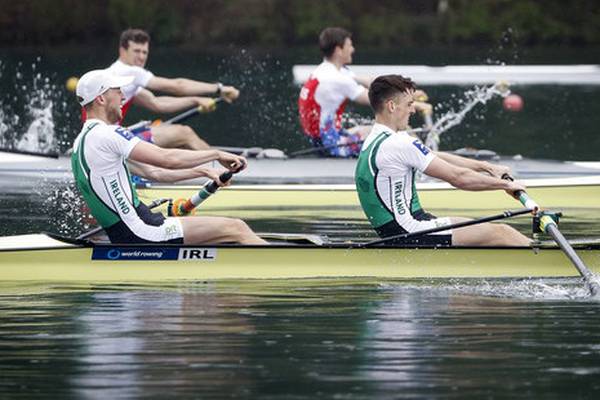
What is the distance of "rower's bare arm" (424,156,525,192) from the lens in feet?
44.9

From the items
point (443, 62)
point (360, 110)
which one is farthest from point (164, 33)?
point (360, 110)

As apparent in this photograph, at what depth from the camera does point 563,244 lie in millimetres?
13648

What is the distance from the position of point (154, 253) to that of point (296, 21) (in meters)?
44.3

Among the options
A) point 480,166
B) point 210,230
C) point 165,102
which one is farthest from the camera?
point 165,102

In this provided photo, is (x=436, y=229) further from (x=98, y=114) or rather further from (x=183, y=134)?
(x=183, y=134)

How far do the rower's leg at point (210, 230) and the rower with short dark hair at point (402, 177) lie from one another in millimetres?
974

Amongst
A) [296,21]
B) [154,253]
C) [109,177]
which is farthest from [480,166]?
[296,21]

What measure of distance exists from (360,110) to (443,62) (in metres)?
11.0

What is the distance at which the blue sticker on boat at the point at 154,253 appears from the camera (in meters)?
13.6

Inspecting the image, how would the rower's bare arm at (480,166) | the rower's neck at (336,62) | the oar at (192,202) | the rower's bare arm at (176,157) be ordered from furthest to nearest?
the rower's neck at (336,62), the oar at (192,202), the rower's bare arm at (480,166), the rower's bare arm at (176,157)

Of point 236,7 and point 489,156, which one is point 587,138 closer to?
point 489,156

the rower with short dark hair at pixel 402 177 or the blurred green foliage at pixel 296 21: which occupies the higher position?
the rower with short dark hair at pixel 402 177

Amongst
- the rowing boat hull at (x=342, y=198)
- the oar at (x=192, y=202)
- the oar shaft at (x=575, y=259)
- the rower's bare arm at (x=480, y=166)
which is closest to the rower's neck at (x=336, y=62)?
the rowing boat hull at (x=342, y=198)

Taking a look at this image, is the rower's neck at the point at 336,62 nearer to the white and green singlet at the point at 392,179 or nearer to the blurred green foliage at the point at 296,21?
the white and green singlet at the point at 392,179
